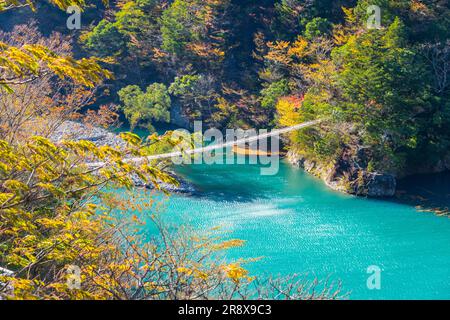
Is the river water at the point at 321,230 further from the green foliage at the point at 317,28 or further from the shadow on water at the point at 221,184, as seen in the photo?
the green foliage at the point at 317,28

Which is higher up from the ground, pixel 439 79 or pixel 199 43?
pixel 199 43

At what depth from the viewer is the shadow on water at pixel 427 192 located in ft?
27.9

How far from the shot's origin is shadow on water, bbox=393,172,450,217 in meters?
8.49

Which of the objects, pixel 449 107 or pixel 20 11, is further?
pixel 20 11

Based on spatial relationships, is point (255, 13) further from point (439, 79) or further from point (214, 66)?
point (439, 79)

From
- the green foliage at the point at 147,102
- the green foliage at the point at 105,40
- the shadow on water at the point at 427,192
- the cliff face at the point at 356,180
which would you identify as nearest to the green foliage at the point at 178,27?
the green foliage at the point at 147,102

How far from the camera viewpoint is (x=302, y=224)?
773 centimetres

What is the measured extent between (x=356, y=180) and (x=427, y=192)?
3.87 ft

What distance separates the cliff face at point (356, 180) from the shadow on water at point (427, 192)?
248 millimetres

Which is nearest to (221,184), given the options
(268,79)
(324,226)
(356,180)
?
(356,180)

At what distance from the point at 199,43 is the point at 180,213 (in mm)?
6005

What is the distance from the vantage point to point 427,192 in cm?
916
